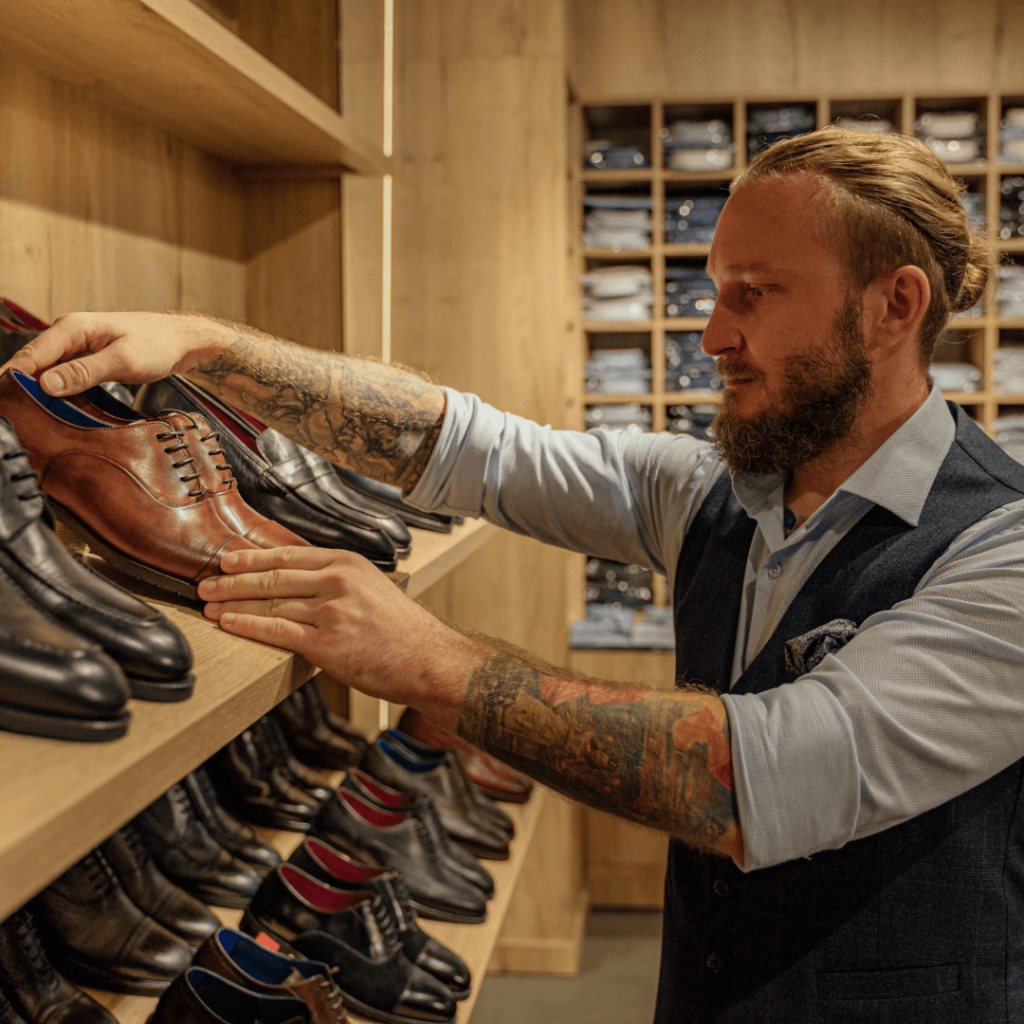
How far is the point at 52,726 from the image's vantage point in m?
0.57

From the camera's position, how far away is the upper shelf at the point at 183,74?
963 mm

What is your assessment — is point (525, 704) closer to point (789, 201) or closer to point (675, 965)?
point (675, 965)

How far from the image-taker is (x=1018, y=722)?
0.96 meters

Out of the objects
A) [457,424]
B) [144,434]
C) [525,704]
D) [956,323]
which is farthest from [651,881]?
[144,434]

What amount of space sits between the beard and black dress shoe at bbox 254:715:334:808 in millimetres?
837

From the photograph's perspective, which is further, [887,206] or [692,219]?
[692,219]

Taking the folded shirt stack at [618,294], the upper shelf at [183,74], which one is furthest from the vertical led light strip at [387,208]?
the folded shirt stack at [618,294]

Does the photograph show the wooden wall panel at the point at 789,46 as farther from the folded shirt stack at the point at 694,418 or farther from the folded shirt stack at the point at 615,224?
the folded shirt stack at the point at 694,418

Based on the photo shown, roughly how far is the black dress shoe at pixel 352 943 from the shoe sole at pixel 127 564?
1.79ft

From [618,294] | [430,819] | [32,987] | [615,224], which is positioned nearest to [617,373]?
[618,294]

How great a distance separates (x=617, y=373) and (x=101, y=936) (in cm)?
297

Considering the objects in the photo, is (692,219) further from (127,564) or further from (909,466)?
(127,564)

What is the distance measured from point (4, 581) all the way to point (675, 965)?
973 millimetres

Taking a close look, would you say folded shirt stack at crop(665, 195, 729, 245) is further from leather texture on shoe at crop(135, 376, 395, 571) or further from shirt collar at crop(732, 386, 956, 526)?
leather texture on shoe at crop(135, 376, 395, 571)
